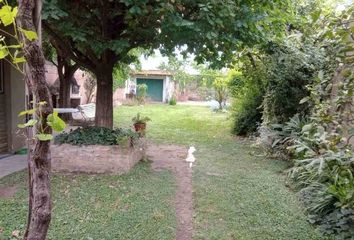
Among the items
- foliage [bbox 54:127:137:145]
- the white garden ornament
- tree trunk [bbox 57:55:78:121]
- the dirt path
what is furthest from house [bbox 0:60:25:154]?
tree trunk [bbox 57:55:78:121]

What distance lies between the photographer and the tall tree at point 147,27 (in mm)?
4656

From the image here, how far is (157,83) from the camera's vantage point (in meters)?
29.5

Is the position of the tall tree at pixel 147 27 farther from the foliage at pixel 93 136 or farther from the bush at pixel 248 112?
the bush at pixel 248 112

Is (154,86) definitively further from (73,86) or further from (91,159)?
(91,159)

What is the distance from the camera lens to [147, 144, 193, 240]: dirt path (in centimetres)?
388

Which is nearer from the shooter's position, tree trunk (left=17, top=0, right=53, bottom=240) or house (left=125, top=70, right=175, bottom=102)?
tree trunk (left=17, top=0, right=53, bottom=240)

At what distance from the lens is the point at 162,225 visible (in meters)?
3.82

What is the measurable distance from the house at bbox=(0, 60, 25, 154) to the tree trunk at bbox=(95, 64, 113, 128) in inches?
75.9

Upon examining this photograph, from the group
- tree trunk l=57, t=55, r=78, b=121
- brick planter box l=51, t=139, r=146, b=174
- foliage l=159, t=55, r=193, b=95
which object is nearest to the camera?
brick planter box l=51, t=139, r=146, b=174

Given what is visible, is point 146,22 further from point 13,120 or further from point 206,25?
point 13,120

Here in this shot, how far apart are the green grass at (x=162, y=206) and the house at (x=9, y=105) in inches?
73.7

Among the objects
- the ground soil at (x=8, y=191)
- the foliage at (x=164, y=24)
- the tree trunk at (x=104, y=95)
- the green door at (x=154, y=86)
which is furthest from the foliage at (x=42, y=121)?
the green door at (x=154, y=86)

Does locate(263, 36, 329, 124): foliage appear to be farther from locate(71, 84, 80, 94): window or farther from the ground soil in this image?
locate(71, 84, 80, 94): window

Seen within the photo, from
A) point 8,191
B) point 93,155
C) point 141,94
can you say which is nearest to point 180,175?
point 93,155
